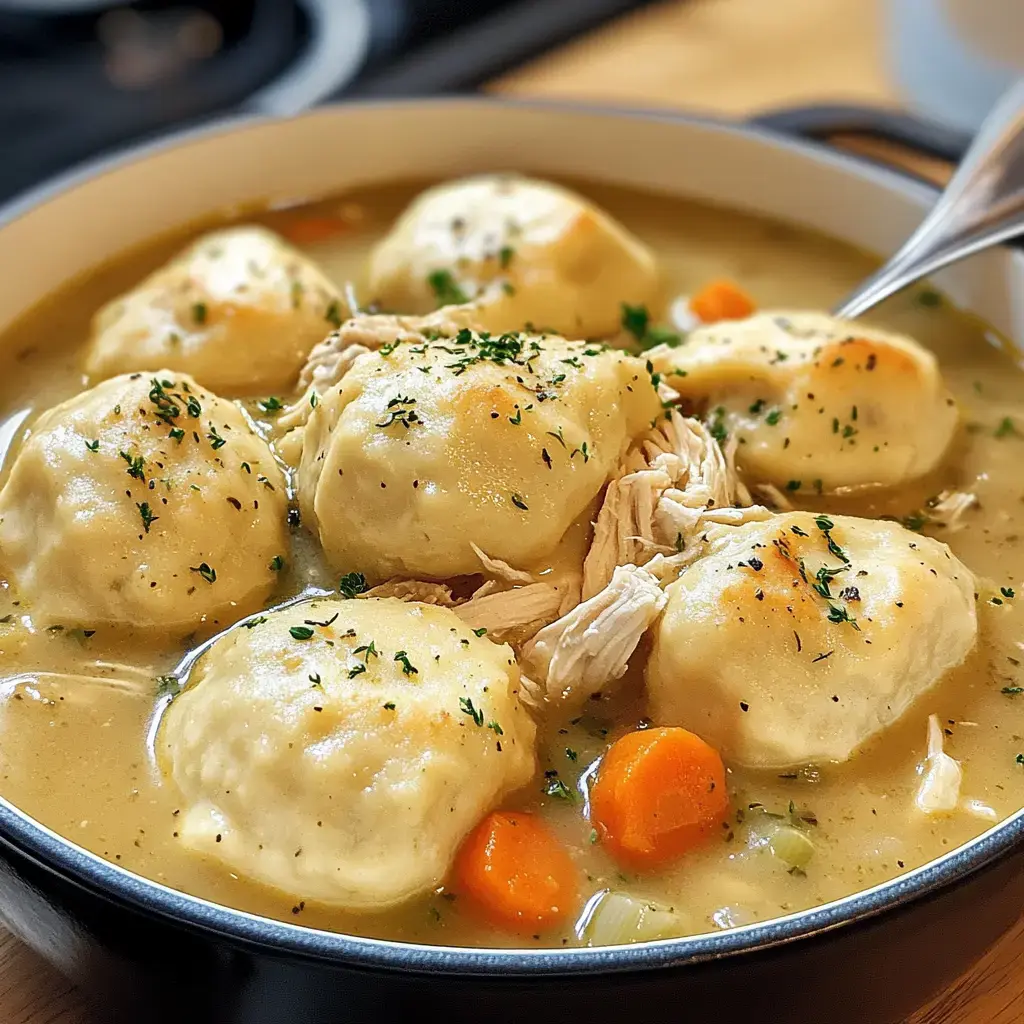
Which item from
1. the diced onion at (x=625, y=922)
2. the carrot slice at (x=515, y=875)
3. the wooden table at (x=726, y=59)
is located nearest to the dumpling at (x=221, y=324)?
the carrot slice at (x=515, y=875)

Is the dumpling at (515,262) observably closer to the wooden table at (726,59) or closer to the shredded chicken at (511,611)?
the shredded chicken at (511,611)

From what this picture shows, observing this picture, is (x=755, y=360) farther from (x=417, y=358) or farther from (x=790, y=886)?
(x=790, y=886)

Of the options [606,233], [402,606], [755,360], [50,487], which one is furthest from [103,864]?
[606,233]

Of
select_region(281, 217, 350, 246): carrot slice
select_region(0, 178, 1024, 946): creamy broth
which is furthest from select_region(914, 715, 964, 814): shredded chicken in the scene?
select_region(281, 217, 350, 246): carrot slice

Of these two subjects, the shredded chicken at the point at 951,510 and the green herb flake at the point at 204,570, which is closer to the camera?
the green herb flake at the point at 204,570

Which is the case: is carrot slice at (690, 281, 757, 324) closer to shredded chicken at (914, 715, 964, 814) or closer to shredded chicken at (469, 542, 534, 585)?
shredded chicken at (469, 542, 534, 585)
